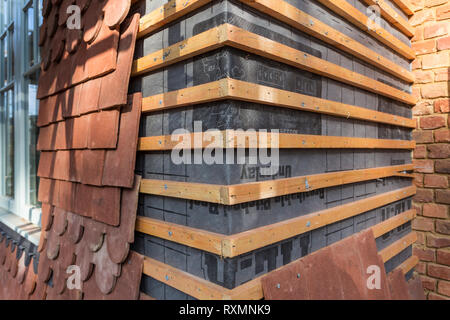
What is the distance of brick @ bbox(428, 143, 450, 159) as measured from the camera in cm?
269

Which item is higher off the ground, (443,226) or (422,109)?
(422,109)

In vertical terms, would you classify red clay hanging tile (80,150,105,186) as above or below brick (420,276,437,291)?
above

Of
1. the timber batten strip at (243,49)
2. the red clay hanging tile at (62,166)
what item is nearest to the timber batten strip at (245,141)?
the timber batten strip at (243,49)

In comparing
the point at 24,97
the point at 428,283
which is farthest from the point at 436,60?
the point at 24,97

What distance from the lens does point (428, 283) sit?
9.20ft

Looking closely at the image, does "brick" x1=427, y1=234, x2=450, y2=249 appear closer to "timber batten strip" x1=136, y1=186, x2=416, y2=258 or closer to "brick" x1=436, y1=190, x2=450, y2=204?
"brick" x1=436, y1=190, x2=450, y2=204

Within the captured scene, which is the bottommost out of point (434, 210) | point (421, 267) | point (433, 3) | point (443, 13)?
point (421, 267)

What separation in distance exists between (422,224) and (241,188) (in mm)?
2518

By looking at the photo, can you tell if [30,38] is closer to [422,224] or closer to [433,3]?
[433,3]

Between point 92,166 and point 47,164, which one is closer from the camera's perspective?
point 92,166

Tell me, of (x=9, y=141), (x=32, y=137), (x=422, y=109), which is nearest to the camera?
(x=422, y=109)

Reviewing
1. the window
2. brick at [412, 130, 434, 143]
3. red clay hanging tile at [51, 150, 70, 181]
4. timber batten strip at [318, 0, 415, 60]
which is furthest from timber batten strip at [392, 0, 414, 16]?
the window

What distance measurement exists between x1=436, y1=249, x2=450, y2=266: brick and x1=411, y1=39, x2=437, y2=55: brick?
6.36ft
